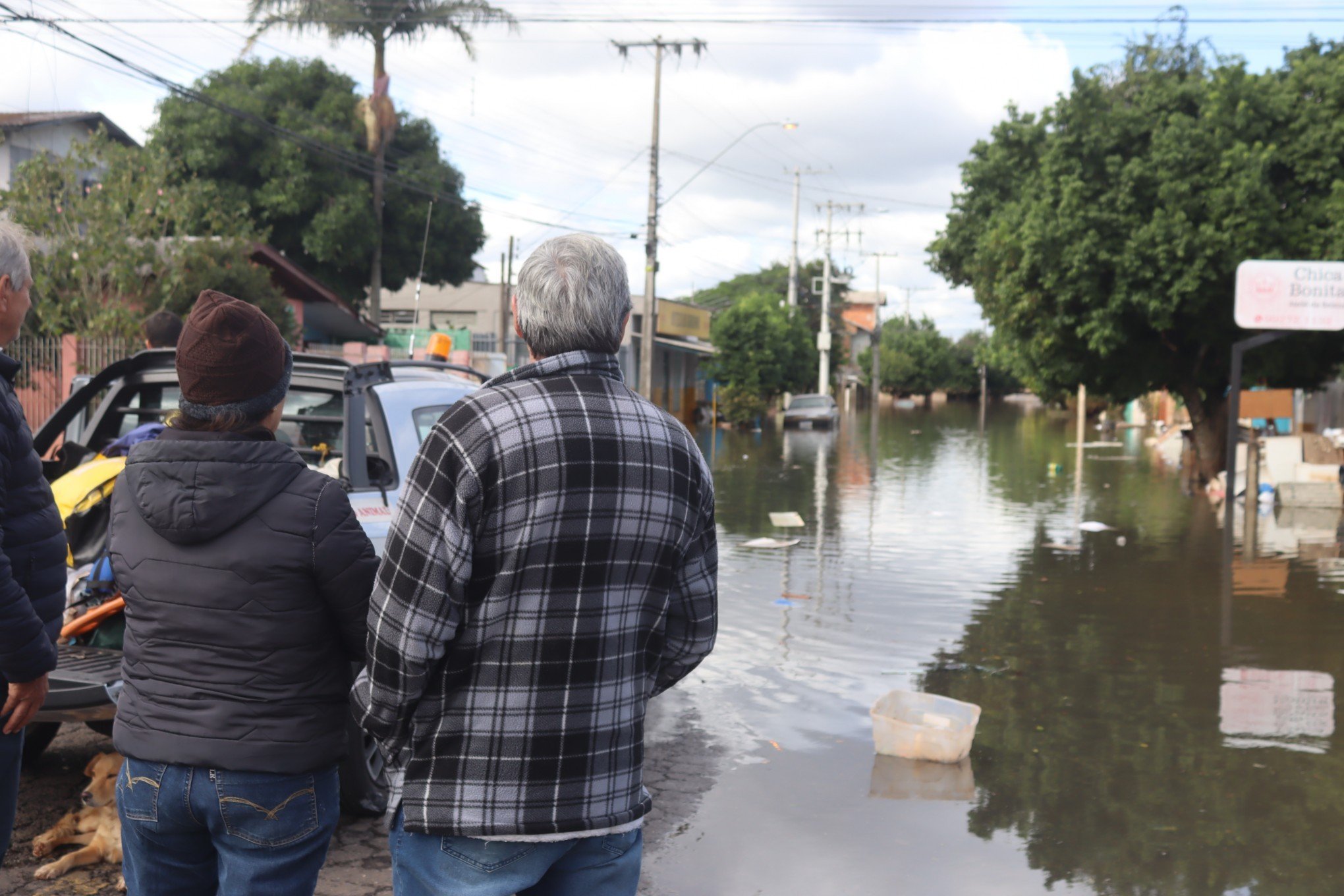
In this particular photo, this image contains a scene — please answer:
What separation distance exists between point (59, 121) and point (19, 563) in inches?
1102

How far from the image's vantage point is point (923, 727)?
5824mm

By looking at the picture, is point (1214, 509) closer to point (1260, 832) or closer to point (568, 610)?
point (1260, 832)

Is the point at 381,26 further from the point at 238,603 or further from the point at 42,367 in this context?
the point at 238,603

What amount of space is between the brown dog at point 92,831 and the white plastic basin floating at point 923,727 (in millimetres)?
Result: 3425

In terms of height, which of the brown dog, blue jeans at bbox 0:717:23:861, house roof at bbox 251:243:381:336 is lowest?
the brown dog

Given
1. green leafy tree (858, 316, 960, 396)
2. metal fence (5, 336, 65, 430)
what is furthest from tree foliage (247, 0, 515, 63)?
green leafy tree (858, 316, 960, 396)

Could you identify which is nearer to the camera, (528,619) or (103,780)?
(528,619)

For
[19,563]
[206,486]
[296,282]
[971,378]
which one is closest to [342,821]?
[19,563]

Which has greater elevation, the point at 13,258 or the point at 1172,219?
the point at 1172,219

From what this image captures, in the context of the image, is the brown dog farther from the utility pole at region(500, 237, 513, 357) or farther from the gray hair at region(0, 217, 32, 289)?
the utility pole at region(500, 237, 513, 357)

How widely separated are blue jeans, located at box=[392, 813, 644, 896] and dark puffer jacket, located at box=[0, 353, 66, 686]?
1082 mm

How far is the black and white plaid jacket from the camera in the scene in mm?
2076

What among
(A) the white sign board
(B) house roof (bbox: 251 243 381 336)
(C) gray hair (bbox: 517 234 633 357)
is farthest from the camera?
(B) house roof (bbox: 251 243 381 336)

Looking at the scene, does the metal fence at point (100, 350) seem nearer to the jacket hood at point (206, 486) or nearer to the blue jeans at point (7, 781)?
the blue jeans at point (7, 781)
